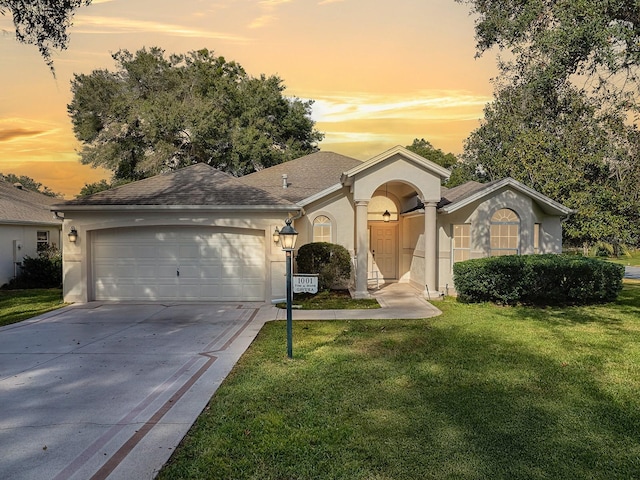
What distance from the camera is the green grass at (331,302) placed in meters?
12.5

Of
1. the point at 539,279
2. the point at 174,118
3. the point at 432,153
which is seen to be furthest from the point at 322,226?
the point at 432,153

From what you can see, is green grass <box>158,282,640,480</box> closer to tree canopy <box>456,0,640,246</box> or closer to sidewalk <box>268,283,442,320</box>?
sidewalk <box>268,283,442,320</box>

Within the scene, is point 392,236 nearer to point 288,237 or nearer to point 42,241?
point 288,237

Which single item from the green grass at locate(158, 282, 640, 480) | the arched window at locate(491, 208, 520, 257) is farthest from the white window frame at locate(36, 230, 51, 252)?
the arched window at locate(491, 208, 520, 257)

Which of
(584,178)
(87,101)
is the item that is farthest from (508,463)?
(87,101)

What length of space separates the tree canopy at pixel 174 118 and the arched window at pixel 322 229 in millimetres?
15287

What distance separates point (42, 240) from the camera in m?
20.3

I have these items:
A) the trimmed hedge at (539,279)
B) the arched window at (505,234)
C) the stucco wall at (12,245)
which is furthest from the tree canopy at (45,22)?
the arched window at (505,234)

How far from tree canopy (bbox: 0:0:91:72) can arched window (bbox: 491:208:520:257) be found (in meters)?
13.3

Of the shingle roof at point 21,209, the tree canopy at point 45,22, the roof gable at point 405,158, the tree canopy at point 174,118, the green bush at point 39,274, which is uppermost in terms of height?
the tree canopy at point 174,118

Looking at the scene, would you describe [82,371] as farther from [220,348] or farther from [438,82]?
[438,82]

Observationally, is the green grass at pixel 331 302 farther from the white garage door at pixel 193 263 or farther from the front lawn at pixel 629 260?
the front lawn at pixel 629 260

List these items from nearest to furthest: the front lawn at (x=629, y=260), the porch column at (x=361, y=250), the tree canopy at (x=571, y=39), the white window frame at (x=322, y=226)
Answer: the tree canopy at (x=571, y=39) → the porch column at (x=361, y=250) → the white window frame at (x=322, y=226) → the front lawn at (x=629, y=260)

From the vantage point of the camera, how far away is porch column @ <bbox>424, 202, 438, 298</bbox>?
551 inches
